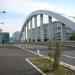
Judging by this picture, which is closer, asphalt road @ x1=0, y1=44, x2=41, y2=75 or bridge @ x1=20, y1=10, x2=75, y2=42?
asphalt road @ x1=0, y1=44, x2=41, y2=75

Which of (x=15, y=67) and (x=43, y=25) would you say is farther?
(x=43, y=25)

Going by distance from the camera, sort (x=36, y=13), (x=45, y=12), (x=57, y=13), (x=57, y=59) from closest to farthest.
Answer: (x=57, y=59)
(x=57, y=13)
(x=45, y=12)
(x=36, y=13)

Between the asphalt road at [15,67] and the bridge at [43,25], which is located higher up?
the bridge at [43,25]

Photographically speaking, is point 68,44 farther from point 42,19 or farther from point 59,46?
point 59,46

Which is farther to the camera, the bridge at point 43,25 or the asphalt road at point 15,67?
the bridge at point 43,25

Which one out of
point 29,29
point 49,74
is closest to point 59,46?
point 49,74

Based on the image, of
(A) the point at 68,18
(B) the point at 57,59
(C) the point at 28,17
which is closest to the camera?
(B) the point at 57,59

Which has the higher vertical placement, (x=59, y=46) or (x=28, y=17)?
(x=28, y=17)

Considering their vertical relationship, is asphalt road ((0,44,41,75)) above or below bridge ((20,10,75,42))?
below

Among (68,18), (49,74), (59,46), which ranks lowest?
(49,74)

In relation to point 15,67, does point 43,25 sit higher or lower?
higher

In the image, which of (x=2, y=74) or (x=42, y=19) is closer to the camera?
(x=2, y=74)

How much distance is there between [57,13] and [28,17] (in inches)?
1123

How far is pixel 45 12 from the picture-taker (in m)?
81.6
